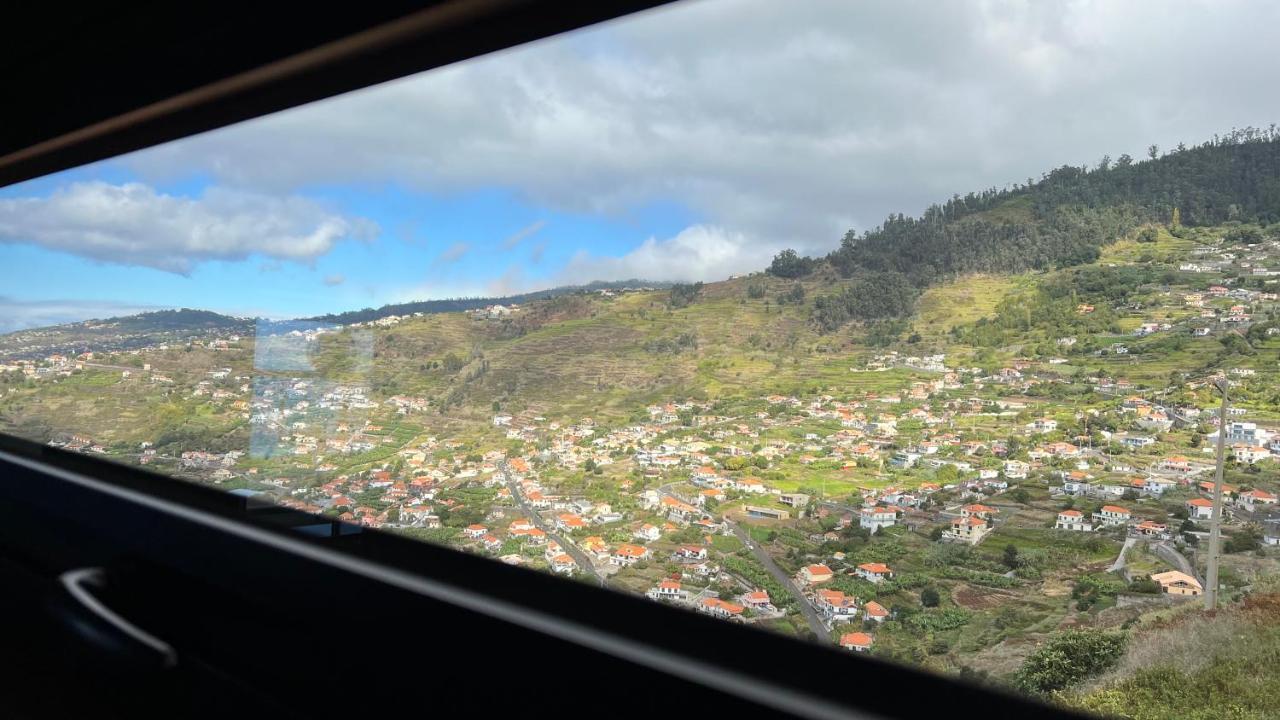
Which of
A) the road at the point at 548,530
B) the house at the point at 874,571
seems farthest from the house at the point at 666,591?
the house at the point at 874,571

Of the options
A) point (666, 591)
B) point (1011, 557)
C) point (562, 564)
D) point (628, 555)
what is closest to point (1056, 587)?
point (1011, 557)

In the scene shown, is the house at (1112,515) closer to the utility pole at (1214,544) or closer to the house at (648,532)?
the utility pole at (1214,544)

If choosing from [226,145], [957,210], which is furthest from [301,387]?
[957,210]

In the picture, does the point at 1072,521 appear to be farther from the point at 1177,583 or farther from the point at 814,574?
the point at 814,574

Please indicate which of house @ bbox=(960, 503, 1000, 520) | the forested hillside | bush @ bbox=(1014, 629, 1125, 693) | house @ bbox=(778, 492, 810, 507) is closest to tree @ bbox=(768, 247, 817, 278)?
the forested hillside

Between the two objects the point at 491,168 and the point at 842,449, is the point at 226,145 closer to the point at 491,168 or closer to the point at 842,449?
the point at 491,168

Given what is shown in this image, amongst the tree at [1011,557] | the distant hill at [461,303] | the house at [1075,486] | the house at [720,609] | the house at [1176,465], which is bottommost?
the house at [720,609]

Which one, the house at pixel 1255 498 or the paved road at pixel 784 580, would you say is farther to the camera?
the paved road at pixel 784 580
